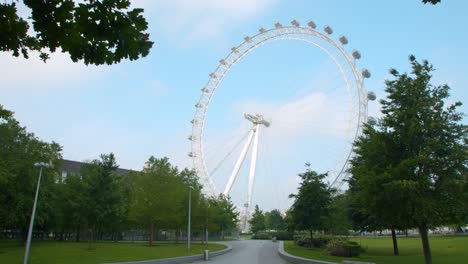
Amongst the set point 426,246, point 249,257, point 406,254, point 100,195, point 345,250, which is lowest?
point 249,257

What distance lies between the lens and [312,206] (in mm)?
37688

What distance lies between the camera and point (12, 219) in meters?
37.1

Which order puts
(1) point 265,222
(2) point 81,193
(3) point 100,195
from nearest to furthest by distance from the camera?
(3) point 100,195 < (2) point 81,193 < (1) point 265,222

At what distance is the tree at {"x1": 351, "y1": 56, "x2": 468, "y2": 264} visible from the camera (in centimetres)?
1917

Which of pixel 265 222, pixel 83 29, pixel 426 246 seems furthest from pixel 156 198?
pixel 265 222

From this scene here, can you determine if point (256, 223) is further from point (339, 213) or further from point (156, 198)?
point (339, 213)

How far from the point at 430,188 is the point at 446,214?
A: 1440 millimetres

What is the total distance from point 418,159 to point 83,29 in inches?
708

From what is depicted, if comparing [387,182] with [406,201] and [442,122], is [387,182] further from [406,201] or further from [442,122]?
[442,122]

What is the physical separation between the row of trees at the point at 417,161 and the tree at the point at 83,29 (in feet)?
54.5

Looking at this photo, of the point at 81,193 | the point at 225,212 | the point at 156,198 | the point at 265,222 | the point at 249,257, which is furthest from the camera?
the point at 265,222

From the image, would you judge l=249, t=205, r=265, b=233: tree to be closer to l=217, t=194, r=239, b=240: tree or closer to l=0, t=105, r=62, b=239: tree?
l=217, t=194, r=239, b=240: tree

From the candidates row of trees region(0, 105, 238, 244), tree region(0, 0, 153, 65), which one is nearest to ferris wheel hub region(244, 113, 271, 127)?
row of trees region(0, 105, 238, 244)

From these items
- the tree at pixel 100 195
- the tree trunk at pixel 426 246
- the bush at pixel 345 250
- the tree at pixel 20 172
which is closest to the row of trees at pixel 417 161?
the tree trunk at pixel 426 246
